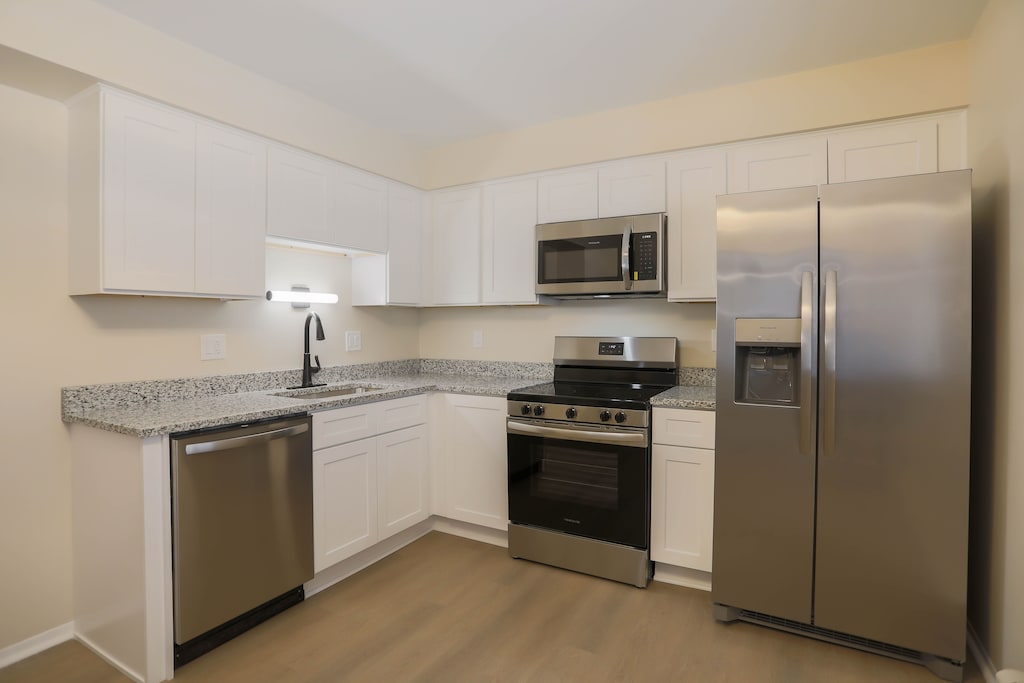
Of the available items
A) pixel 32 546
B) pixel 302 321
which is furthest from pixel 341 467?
pixel 32 546

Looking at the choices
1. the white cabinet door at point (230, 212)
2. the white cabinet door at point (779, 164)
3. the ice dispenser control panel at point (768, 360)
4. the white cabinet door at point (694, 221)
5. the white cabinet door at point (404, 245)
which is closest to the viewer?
the ice dispenser control panel at point (768, 360)

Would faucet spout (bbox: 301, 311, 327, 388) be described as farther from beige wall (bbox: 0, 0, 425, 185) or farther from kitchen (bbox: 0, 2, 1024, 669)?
beige wall (bbox: 0, 0, 425, 185)

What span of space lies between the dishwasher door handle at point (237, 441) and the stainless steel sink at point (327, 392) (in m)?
0.56

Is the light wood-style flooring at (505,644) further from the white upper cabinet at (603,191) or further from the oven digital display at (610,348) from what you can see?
the white upper cabinet at (603,191)

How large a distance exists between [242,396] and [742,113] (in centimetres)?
298

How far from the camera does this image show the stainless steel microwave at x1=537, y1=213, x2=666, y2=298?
2.90 meters

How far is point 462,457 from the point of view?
3207 mm

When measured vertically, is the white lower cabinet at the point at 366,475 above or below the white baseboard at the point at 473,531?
above

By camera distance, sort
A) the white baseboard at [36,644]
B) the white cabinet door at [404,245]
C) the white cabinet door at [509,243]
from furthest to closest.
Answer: the white cabinet door at [404,245] < the white cabinet door at [509,243] < the white baseboard at [36,644]

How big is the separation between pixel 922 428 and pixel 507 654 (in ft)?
6.00

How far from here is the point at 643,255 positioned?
2918mm

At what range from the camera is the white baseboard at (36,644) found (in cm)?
205

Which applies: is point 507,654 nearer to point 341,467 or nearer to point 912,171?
point 341,467

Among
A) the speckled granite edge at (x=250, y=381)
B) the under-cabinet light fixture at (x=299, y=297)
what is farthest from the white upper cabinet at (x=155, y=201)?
the speckled granite edge at (x=250, y=381)
